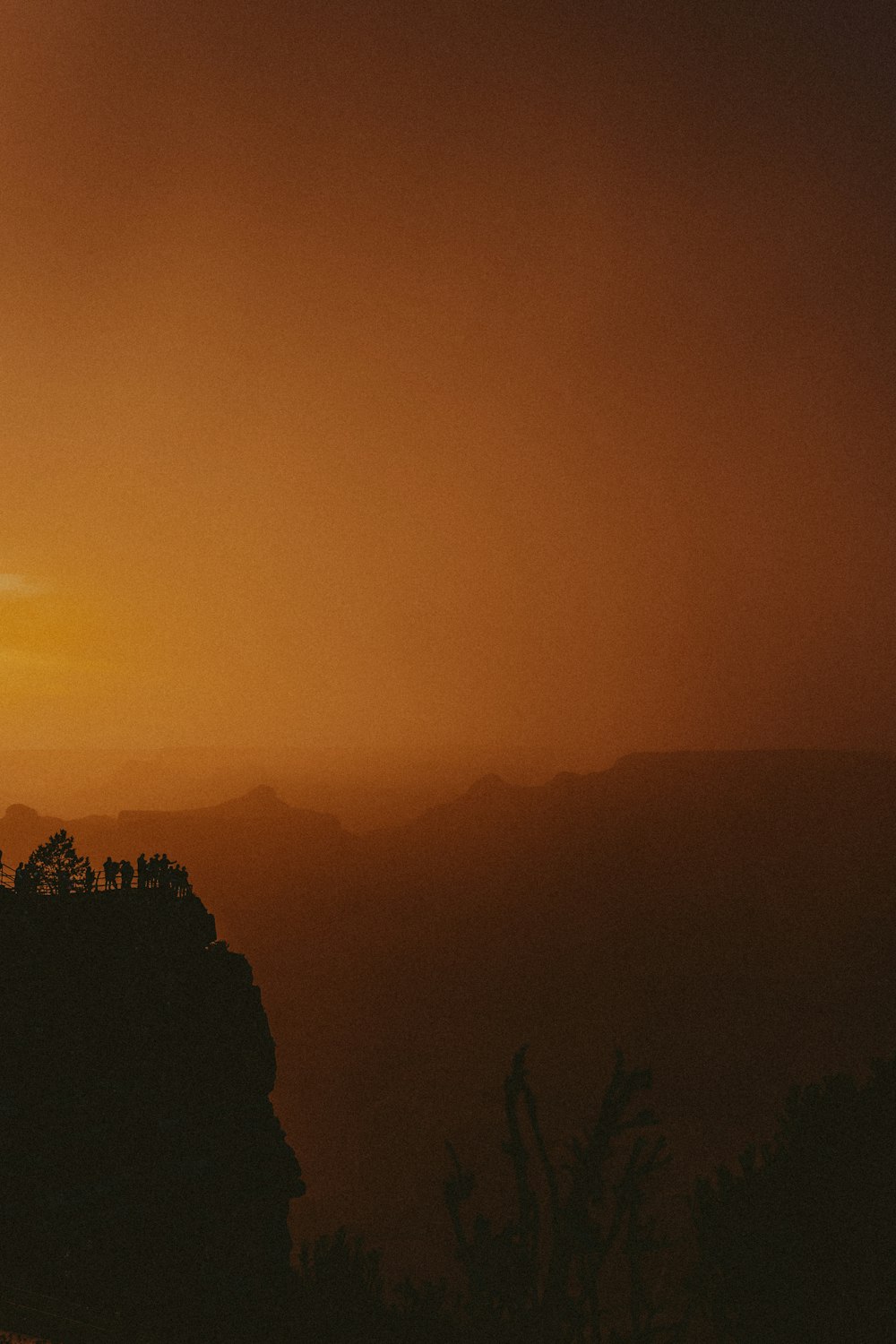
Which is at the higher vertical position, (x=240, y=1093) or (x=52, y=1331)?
(x=240, y=1093)

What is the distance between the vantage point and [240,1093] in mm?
35125

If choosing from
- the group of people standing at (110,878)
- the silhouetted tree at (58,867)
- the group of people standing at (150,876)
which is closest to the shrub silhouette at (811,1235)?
the group of people standing at (150,876)

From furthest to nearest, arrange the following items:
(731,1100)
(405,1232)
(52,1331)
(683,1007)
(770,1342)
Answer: (683,1007) < (731,1100) < (405,1232) < (770,1342) < (52,1331)

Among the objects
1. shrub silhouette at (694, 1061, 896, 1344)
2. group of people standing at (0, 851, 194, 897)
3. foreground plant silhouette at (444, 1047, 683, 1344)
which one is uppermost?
group of people standing at (0, 851, 194, 897)

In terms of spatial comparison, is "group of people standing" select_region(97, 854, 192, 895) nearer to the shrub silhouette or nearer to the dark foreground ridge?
the dark foreground ridge

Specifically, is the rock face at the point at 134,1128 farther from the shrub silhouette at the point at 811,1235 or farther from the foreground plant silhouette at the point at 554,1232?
the shrub silhouette at the point at 811,1235

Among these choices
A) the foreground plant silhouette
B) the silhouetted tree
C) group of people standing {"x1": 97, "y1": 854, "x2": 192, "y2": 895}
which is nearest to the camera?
the foreground plant silhouette

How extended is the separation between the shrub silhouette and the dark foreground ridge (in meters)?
14.5

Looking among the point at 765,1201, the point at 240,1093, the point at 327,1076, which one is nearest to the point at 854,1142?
the point at 765,1201

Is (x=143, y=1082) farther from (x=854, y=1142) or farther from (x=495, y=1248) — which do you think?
(x=854, y=1142)

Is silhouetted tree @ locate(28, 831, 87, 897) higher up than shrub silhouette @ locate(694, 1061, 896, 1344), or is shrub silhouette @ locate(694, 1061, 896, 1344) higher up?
silhouetted tree @ locate(28, 831, 87, 897)

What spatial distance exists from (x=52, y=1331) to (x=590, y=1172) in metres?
17.4

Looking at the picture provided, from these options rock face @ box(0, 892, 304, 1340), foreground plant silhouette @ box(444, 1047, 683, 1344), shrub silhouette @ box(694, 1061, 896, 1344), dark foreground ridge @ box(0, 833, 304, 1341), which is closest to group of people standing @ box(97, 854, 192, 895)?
dark foreground ridge @ box(0, 833, 304, 1341)

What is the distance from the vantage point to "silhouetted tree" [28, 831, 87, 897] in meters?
33.8
